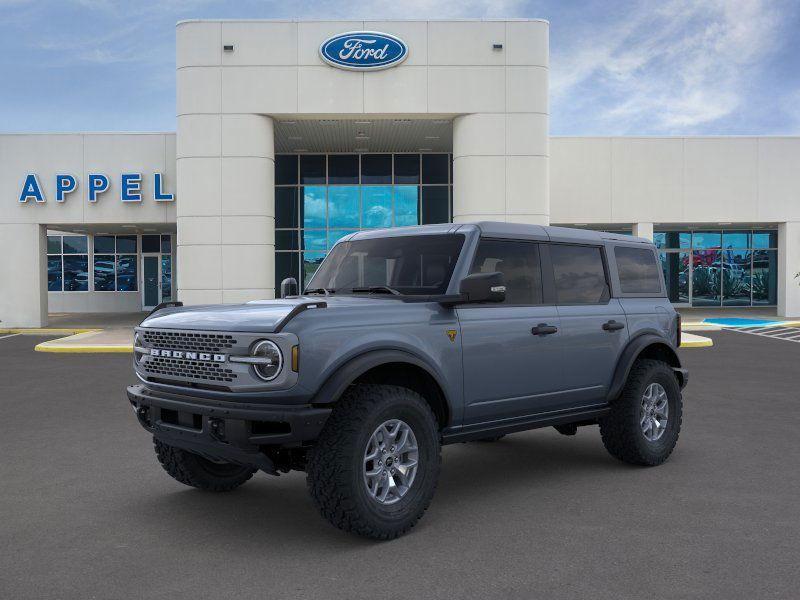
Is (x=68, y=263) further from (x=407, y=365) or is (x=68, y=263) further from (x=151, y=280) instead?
(x=407, y=365)

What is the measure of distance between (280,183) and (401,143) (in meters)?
4.96

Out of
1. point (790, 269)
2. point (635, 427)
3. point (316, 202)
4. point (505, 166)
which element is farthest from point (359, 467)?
point (790, 269)

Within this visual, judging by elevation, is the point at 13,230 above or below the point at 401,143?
below

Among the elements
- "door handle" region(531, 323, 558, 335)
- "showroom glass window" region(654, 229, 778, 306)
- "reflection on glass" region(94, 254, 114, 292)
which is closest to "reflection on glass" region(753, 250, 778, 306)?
"showroom glass window" region(654, 229, 778, 306)

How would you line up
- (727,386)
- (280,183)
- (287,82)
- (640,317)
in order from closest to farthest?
(640,317) < (727,386) < (287,82) < (280,183)

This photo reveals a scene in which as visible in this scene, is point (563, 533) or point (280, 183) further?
point (280, 183)

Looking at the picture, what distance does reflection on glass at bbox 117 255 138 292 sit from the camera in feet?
111

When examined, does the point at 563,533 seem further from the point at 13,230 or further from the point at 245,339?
the point at 13,230

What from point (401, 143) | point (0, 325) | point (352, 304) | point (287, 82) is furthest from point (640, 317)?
point (0, 325)

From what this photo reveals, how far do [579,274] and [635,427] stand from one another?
137 centimetres

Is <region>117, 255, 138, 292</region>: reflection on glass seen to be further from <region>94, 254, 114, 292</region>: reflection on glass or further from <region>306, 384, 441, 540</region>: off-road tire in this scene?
<region>306, 384, 441, 540</region>: off-road tire

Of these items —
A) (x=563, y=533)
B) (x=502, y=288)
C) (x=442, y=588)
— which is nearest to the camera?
(x=442, y=588)

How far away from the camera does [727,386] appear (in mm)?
11258

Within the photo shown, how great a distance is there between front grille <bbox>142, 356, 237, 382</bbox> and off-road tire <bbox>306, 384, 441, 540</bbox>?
699mm
